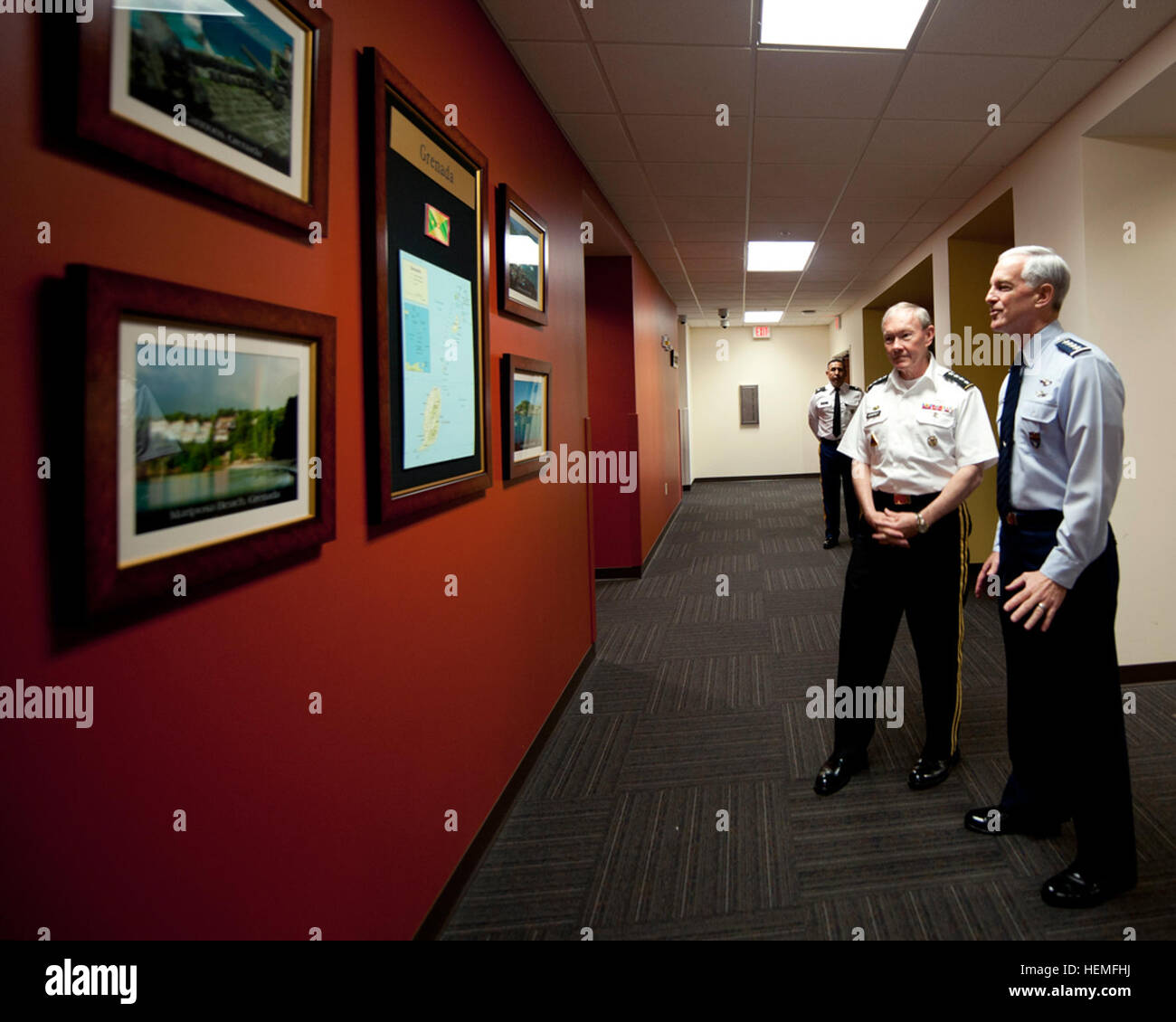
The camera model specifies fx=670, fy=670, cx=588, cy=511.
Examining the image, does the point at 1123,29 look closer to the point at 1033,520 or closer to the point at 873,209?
the point at 1033,520

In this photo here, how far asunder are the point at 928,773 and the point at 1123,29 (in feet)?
7.54

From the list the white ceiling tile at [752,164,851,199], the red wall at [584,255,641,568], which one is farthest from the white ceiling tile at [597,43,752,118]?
the red wall at [584,255,641,568]

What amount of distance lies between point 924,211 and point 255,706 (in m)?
4.35

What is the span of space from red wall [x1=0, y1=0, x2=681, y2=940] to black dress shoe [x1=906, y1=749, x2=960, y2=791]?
44.4 inches

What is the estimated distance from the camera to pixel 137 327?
0.67 m

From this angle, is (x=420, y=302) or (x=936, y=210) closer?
(x=420, y=302)

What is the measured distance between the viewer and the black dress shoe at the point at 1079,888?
139cm

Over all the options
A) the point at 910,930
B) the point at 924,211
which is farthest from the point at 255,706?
the point at 924,211

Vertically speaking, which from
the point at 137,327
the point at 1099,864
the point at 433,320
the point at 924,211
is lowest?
the point at 1099,864

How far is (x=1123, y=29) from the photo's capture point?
203cm

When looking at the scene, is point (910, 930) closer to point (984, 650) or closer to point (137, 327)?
point (137, 327)

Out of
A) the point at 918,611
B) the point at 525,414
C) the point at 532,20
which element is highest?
the point at 532,20

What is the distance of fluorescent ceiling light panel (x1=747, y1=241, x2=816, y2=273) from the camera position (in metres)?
4.71

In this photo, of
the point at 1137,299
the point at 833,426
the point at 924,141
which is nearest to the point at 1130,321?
the point at 1137,299
